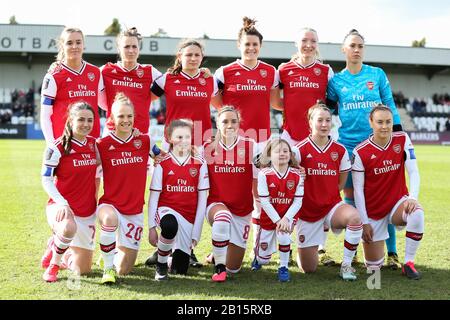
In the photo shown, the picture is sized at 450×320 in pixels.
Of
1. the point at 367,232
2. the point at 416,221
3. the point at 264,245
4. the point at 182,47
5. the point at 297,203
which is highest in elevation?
the point at 182,47

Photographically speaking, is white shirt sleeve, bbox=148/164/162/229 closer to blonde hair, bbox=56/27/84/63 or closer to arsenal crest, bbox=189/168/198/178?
arsenal crest, bbox=189/168/198/178

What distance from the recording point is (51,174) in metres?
4.03

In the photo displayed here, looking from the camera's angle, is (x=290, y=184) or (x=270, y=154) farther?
(x=270, y=154)

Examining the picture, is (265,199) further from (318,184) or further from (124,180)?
(124,180)

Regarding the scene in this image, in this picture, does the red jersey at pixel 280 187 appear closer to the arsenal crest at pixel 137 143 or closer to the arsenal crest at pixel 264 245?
the arsenal crest at pixel 264 245

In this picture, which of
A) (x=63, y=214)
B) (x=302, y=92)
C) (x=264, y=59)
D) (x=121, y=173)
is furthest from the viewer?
(x=264, y=59)

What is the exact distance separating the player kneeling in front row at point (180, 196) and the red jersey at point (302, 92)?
3.35 feet

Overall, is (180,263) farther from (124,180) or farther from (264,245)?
(124,180)

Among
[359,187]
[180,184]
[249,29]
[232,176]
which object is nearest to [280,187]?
[232,176]

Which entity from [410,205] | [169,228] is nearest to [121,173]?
[169,228]

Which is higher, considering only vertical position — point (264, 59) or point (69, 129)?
point (264, 59)

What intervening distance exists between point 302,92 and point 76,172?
2.09 meters

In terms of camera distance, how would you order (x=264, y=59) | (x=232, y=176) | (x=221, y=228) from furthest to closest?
→ (x=264, y=59) → (x=232, y=176) → (x=221, y=228)

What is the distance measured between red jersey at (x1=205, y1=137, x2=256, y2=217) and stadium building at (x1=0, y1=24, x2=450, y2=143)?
22621 millimetres
